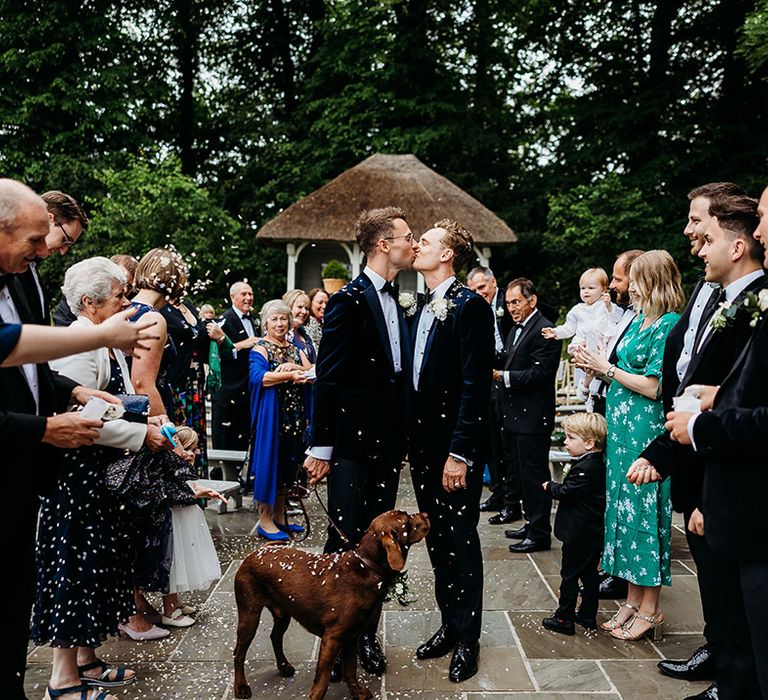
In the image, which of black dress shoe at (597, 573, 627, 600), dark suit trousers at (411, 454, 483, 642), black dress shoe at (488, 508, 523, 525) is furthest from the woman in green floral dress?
black dress shoe at (488, 508, 523, 525)

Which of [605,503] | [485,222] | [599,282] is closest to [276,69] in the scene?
[485,222]

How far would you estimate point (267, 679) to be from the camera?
4.02 m

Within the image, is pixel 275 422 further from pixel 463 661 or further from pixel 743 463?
pixel 743 463

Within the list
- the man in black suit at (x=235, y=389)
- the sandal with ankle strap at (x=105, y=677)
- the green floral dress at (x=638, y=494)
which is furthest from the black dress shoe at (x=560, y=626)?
the man in black suit at (x=235, y=389)

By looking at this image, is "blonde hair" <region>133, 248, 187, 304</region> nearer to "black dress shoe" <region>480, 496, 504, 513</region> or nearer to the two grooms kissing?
the two grooms kissing

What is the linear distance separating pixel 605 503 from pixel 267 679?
2.33 metres

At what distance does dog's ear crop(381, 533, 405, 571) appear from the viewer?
11.6ft

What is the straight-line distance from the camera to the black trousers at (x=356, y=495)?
13.5ft

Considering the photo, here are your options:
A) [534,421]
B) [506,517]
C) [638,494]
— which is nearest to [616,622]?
[638,494]

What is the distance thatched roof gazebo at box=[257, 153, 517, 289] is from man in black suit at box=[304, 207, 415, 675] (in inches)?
623

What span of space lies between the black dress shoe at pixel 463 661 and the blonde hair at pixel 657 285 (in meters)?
2.27

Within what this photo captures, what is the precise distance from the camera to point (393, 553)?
11.6ft

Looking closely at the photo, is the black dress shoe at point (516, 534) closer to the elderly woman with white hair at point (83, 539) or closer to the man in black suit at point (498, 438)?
the man in black suit at point (498, 438)

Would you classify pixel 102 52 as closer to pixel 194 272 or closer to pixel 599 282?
pixel 194 272
